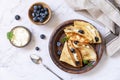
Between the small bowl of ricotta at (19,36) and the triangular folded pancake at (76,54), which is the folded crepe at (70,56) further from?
the small bowl of ricotta at (19,36)

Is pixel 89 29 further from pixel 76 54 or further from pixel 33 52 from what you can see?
pixel 33 52

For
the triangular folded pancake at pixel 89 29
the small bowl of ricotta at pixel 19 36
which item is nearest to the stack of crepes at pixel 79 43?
the triangular folded pancake at pixel 89 29

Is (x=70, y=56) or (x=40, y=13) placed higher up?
(x=40, y=13)

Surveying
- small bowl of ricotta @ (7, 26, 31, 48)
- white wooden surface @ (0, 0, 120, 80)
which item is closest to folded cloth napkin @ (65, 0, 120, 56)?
white wooden surface @ (0, 0, 120, 80)

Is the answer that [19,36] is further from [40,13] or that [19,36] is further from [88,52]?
[88,52]

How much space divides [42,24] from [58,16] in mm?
58

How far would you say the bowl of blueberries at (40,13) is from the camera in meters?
1.28

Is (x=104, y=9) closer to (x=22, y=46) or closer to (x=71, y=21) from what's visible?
(x=71, y=21)

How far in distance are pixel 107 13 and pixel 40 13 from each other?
0.69 ft

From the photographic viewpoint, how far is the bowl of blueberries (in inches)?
50.5

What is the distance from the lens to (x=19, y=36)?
4.31 feet

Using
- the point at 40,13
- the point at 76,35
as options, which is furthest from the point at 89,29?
the point at 40,13

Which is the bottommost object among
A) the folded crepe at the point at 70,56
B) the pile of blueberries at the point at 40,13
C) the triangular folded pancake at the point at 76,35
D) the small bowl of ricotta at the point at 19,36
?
the folded crepe at the point at 70,56

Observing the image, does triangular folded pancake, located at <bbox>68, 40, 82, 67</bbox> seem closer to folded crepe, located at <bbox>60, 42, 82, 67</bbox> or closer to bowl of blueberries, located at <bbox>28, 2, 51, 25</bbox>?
folded crepe, located at <bbox>60, 42, 82, 67</bbox>
